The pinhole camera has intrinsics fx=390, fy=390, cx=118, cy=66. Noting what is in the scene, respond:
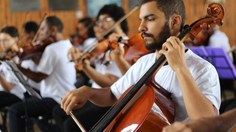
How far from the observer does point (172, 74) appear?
155cm

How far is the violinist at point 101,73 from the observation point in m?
2.44

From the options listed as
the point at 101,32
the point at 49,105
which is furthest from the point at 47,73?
the point at 101,32

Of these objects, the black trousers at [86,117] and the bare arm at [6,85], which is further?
the bare arm at [6,85]

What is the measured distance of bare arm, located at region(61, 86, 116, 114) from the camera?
5.41 ft

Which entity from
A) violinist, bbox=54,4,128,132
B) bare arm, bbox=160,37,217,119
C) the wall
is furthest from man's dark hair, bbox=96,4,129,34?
the wall

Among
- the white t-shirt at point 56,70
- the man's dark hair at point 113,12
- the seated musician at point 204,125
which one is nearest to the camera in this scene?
the seated musician at point 204,125

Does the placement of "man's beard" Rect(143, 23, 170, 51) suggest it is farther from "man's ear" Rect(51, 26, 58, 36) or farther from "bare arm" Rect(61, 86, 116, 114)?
"man's ear" Rect(51, 26, 58, 36)

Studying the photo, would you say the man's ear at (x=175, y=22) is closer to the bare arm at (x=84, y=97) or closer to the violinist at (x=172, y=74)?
the violinist at (x=172, y=74)

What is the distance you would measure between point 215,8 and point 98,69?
149cm

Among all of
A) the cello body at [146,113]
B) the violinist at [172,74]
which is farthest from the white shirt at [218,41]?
the cello body at [146,113]

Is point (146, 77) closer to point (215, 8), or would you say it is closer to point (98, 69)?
point (215, 8)

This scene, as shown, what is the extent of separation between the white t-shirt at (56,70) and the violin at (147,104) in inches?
57.8

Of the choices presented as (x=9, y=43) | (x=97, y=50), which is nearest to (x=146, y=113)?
(x=97, y=50)

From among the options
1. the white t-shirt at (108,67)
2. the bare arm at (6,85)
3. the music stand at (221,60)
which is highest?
the white t-shirt at (108,67)
